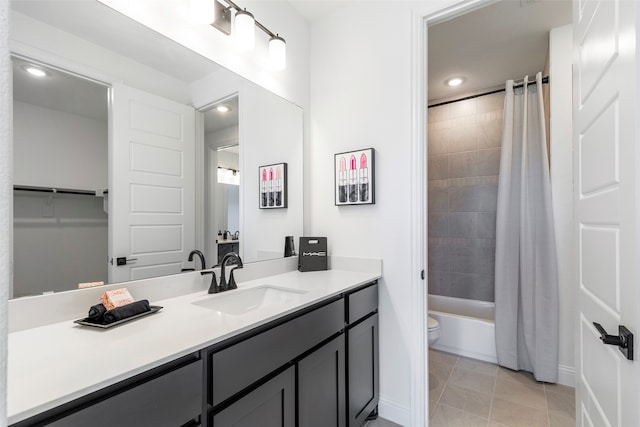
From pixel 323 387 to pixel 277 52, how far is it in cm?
188

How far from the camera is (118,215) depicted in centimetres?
120

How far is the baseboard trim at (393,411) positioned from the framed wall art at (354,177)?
1244 millimetres

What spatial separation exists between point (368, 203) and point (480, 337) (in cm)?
171

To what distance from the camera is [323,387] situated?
130 cm

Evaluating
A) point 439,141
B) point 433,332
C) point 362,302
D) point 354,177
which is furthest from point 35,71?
point 439,141

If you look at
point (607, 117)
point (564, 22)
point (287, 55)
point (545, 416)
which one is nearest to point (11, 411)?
point (607, 117)

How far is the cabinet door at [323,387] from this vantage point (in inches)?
46.9

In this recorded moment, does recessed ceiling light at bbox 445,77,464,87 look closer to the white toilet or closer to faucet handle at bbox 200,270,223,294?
the white toilet

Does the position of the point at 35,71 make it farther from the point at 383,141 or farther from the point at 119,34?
the point at 383,141

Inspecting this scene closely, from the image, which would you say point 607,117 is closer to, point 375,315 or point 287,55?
point 375,315

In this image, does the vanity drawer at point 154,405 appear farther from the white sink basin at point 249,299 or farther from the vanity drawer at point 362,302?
the vanity drawer at point 362,302

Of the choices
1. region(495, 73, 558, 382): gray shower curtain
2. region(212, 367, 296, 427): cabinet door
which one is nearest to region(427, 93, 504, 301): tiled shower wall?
region(495, 73, 558, 382): gray shower curtain

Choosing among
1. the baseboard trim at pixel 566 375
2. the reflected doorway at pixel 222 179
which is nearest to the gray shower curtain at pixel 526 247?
the baseboard trim at pixel 566 375

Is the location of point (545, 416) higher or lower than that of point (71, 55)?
lower
